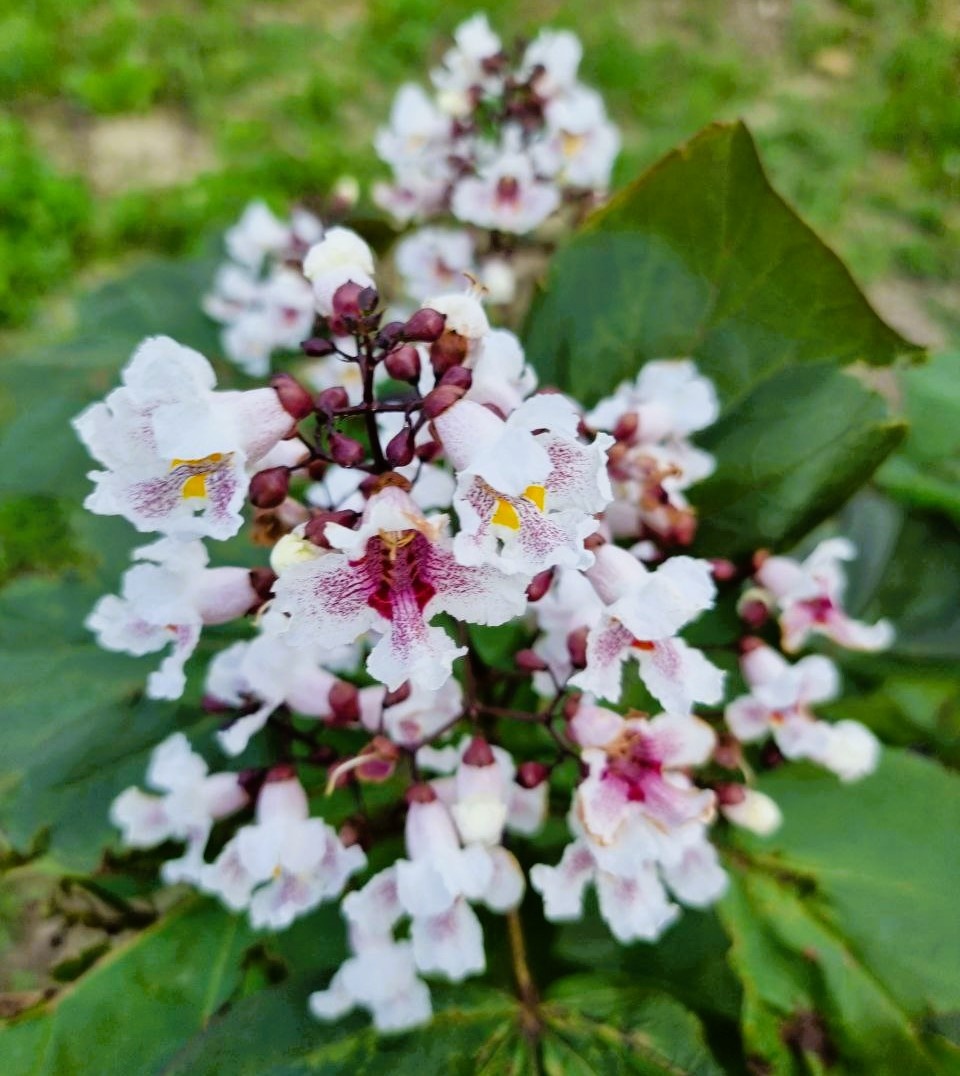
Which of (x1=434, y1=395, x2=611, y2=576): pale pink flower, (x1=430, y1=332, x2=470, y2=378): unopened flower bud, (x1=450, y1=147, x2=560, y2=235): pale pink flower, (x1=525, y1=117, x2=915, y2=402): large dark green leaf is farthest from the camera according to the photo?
(x1=450, y1=147, x2=560, y2=235): pale pink flower

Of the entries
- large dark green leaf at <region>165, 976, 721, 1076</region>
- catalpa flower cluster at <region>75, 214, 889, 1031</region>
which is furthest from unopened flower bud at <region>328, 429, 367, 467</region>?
large dark green leaf at <region>165, 976, 721, 1076</region>

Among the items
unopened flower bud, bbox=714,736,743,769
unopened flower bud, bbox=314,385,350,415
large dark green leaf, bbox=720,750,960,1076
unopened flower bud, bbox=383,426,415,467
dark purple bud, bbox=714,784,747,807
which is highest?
unopened flower bud, bbox=314,385,350,415

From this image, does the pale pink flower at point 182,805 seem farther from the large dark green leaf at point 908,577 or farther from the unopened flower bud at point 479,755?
Answer: the large dark green leaf at point 908,577

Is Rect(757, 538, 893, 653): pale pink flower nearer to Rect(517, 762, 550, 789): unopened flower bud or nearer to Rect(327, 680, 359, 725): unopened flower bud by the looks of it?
Rect(517, 762, 550, 789): unopened flower bud

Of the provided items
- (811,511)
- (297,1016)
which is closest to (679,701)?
(811,511)

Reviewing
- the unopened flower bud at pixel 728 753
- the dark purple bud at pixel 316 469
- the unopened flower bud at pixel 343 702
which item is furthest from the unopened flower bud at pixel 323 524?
the unopened flower bud at pixel 728 753

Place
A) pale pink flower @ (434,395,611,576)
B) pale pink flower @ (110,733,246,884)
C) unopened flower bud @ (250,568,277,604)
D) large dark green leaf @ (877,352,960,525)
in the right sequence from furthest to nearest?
large dark green leaf @ (877,352,960,525) < pale pink flower @ (110,733,246,884) < unopened flower bud @ (250,568,277,604) < pale pink flower @ (434,395,611,576)

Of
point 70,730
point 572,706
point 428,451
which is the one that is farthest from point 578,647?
point 70,730
